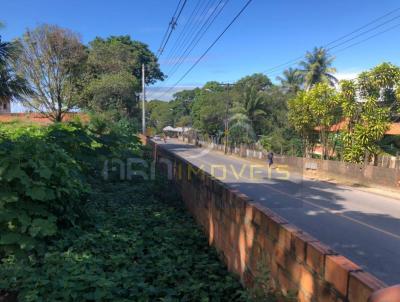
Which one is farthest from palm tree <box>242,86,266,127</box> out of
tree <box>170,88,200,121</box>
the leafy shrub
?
tree <box>170,88,200,121</box>

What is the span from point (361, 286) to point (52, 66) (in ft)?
129

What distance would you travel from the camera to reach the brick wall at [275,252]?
249 centimetres

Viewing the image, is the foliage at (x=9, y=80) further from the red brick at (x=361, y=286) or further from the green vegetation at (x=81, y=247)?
the red brick at (x=361, y=286)

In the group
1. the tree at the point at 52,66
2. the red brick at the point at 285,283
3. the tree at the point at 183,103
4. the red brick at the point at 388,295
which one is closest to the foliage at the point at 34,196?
the red brick at the point at 285,283

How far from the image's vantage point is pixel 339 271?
2.52 metres

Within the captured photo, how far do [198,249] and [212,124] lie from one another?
59.8 meters

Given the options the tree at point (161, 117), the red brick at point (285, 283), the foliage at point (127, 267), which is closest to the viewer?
the red brick at point (285, 283)

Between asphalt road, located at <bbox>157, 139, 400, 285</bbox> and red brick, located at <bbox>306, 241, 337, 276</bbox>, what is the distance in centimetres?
419

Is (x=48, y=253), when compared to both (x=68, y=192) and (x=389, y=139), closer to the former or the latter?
(x=68, y=192)

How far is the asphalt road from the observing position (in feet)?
25.1

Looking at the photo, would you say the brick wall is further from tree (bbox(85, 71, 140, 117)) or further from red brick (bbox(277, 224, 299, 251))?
tree (bbox(85, 71, 140, 117))

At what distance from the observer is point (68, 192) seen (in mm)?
6488

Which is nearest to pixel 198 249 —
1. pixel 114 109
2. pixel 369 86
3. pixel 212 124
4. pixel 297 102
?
pixel 369 86

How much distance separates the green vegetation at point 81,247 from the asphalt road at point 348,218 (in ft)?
10.7
